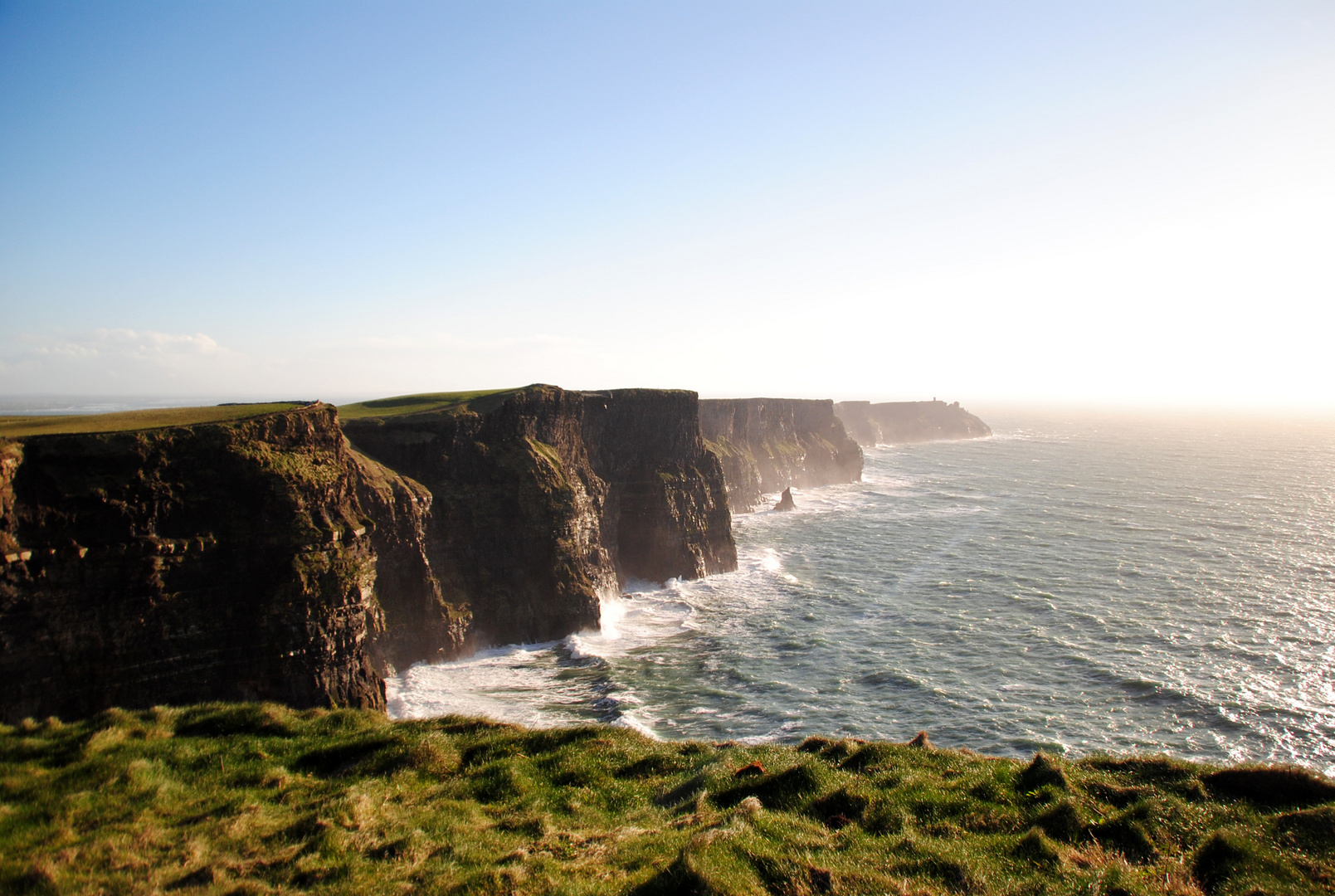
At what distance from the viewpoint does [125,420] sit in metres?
32.9

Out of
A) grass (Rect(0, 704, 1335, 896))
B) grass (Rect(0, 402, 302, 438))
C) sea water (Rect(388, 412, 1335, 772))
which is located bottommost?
sea water (Rect(388, 412, 1335, 772))

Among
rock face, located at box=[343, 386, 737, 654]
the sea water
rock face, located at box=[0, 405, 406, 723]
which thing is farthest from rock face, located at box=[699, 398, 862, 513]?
rock face, located at box=[0, 405, 406, 723]

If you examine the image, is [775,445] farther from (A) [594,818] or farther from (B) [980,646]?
(A) [594,818]

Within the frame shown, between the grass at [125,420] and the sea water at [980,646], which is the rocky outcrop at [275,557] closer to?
the grass at [125,420]

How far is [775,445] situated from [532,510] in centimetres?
8584

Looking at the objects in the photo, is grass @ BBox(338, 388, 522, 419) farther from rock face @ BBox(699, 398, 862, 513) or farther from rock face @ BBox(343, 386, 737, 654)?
rock face @ BBox(699, 398, 862, 513)

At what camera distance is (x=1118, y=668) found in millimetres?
40969

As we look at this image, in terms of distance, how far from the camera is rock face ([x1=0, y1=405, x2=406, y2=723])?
2544 centimetres

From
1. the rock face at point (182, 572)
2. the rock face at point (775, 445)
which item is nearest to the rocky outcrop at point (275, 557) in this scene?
the rock face at point (182, 572)

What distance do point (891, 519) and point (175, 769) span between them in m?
87.9

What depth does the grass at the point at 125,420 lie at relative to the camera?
2927cm

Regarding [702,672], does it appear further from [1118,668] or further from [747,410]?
[747,410]

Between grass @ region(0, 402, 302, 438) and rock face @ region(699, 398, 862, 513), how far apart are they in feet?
245

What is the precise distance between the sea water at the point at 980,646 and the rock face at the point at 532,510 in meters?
2.47
